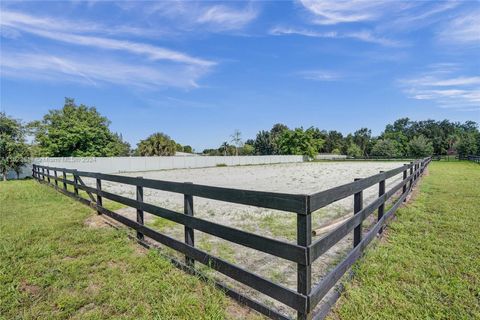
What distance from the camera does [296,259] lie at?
193 centimetres

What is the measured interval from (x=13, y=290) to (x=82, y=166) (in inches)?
997

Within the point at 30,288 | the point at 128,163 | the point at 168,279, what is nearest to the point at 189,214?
the point at 168,279

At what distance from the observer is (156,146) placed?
53.8 metres

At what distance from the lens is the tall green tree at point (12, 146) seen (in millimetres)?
18641

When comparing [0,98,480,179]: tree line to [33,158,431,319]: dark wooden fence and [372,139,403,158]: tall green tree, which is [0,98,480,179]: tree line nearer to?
[372,139,403,158]: tall green tree

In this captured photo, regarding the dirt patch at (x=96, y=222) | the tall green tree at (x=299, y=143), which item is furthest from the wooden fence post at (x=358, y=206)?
the tall green tree at (x=299, y=143)

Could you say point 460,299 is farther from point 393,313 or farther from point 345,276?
point 345,276

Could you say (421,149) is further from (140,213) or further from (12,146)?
(12,146)

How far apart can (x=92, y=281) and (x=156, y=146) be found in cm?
5357

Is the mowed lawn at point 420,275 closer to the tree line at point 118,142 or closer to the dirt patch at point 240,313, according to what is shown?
the dirt patch at point 240,313

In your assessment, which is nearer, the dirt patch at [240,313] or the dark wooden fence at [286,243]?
the dark wooden fence at [286,243]

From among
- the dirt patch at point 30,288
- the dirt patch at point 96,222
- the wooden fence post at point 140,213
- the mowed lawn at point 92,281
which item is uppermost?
the wooden fence post at point 140,213

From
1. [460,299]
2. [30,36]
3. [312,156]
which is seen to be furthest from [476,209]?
[312,156]

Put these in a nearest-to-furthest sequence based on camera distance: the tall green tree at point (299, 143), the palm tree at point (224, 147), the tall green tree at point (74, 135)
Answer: the tall green tree at point (74, 135) → the tall green tree at point (299, 143) → the palm tree at point (224, 147)
